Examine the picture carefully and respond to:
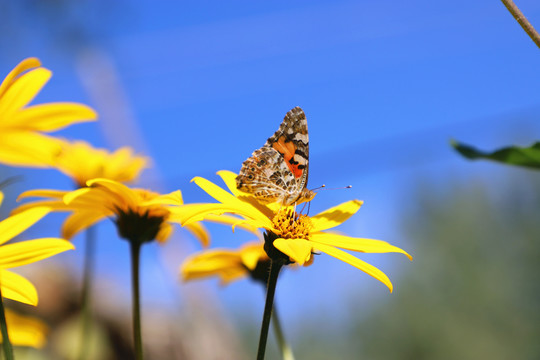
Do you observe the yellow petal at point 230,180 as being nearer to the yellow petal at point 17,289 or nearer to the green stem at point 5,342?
the yellow petal at point 17,289

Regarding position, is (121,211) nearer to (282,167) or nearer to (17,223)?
(17,223)

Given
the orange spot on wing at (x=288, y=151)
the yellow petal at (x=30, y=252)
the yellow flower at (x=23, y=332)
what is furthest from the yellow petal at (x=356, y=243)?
the yellow flower at (x=23, y=332)

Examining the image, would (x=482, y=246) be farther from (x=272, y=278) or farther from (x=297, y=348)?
(x=272, y=278)

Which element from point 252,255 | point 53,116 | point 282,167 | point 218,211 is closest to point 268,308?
point 218,211

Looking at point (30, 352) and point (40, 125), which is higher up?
point (40, 125)

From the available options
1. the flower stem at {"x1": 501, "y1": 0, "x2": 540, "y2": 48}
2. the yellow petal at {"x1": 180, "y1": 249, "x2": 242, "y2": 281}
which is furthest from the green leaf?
the yellow petal at {"x1": 180, "y1": 249, "x2": 242, "y2": 281}

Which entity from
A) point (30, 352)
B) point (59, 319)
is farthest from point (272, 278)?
point (59, 319)
